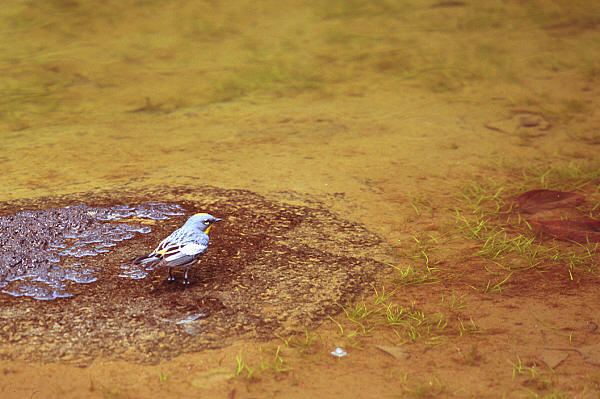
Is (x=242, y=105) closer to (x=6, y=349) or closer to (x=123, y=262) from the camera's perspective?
(x=123, y=262)

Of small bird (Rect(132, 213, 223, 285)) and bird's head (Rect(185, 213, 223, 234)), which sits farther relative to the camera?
bird's head (Rect(185, 213, 223, 234))

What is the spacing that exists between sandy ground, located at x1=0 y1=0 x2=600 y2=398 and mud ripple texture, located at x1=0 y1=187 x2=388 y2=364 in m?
0.10

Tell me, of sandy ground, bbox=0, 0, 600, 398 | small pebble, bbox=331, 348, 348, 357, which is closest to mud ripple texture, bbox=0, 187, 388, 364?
sandy ground, bbox=0, 0, 600, 398

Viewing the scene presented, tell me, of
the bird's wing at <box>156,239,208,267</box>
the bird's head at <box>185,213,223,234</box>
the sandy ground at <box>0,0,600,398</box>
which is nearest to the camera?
the sandy ground at <box>0,0,600,398</box>

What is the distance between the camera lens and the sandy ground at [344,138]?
222 cm

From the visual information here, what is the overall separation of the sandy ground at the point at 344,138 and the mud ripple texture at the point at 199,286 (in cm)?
10

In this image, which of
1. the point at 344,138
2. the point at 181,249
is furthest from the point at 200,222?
the point at 344,138

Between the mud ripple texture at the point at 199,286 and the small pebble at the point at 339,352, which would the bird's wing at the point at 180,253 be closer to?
the mud ripple texture at the point at 199,286

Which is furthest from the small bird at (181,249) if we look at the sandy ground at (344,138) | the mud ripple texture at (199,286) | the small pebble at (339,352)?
the small pebble at (339,352)

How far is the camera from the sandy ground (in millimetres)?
2219

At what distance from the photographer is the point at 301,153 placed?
15.3ft

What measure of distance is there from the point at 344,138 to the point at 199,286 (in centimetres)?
258

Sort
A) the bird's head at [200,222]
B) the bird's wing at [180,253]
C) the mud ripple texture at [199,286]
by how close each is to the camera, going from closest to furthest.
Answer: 1. the mud ripple texture at [199,286]
2. the bird's wing at [180,253]
3. the bird's head at [200,222]

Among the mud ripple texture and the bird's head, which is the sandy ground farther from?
the bird's head
